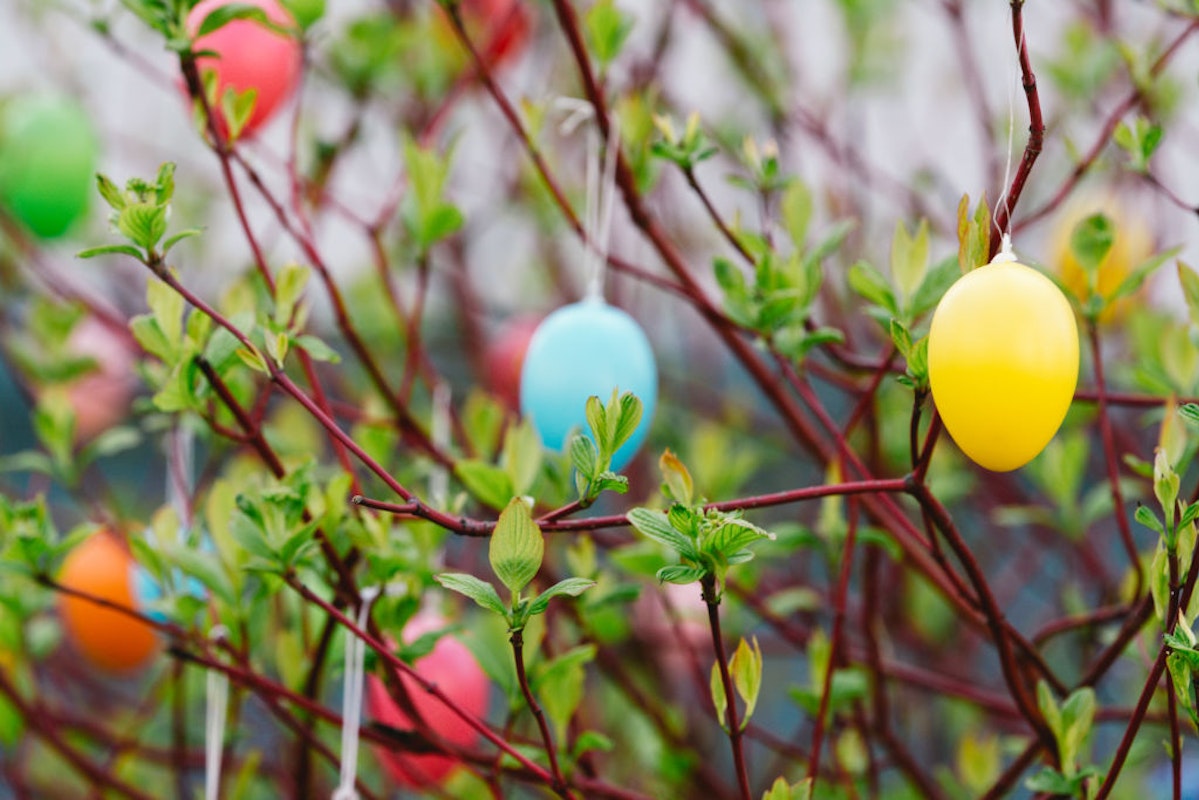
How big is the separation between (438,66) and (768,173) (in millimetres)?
736

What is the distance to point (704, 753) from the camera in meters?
1.26

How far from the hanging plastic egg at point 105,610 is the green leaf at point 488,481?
60cm

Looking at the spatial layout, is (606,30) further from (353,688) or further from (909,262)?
(353,688)

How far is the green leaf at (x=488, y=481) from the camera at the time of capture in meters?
0.61

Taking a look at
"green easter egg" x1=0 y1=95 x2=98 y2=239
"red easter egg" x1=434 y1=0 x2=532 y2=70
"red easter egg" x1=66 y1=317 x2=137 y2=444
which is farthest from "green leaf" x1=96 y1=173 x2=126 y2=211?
"red easter egg" x1=66 y1=317 x2=137 y2=444

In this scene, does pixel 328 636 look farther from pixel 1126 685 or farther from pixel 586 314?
pixel 1126 685

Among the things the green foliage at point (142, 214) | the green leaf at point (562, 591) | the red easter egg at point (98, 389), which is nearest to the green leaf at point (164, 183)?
the green foliage at point (142, 214)

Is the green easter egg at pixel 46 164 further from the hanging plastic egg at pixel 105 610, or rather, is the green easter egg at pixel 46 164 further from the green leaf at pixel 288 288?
the green leaf at pixel 288 288

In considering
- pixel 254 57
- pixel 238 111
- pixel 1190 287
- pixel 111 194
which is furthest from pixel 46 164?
pixel 1190 287

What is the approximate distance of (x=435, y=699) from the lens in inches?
29.8

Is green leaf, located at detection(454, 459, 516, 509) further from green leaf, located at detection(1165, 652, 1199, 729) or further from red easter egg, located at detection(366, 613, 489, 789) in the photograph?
green leaf, located at detection(1165, 652, 1199, 729)

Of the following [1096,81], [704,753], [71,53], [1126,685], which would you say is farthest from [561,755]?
[71,53]

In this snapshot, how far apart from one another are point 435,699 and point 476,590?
305 millimetres

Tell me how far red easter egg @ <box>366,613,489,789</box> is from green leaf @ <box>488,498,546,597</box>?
11.6 inches
